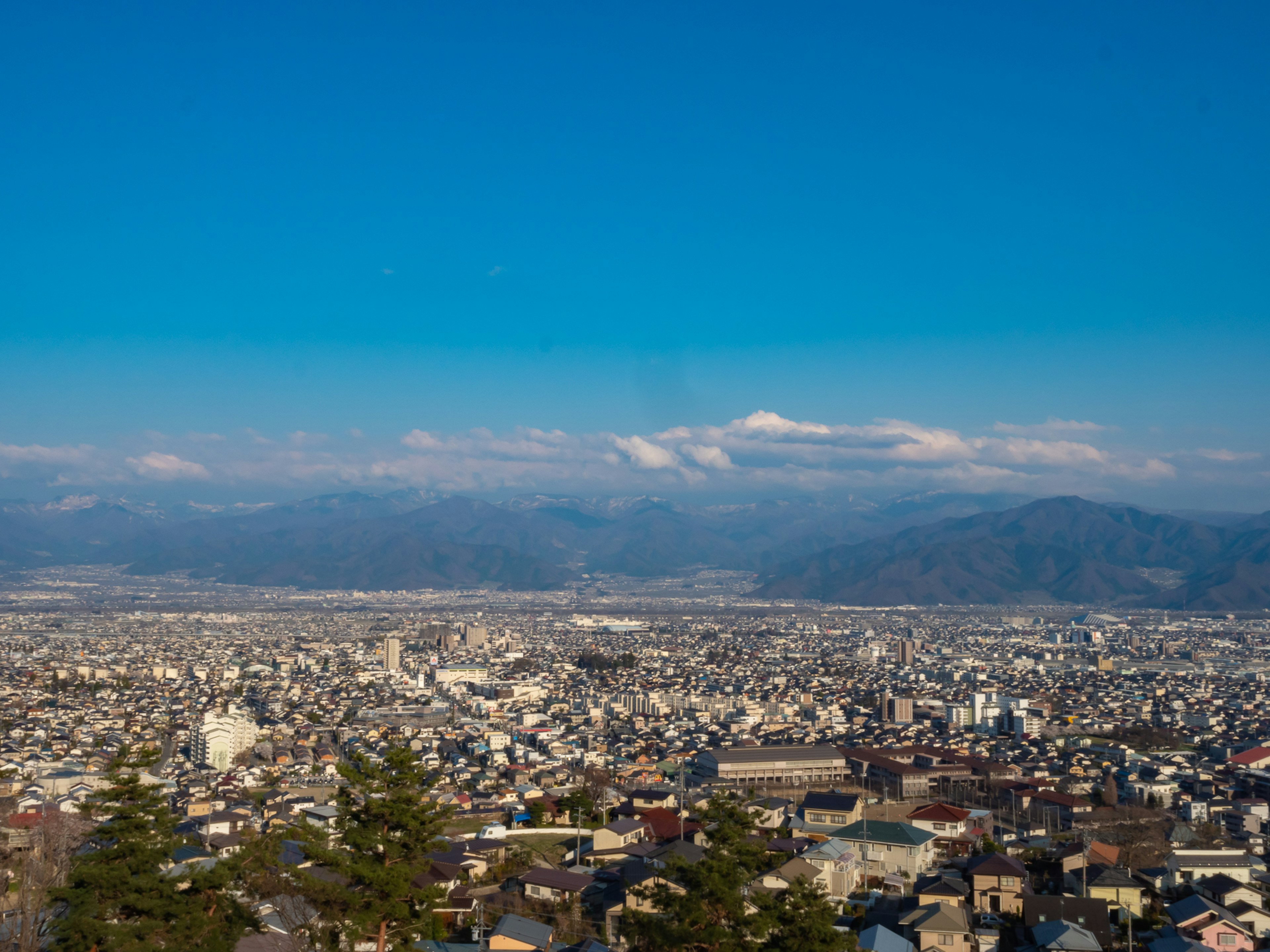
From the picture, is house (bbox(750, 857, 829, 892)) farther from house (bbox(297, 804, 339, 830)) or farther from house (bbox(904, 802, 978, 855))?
house (bbox(297, 804, 339, 830))

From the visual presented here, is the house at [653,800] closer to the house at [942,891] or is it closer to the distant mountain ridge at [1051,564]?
the house at [942,891]

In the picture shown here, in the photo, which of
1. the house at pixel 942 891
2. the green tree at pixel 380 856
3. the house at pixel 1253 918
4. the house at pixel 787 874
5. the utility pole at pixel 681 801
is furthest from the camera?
the utility pole at pixel 681 801

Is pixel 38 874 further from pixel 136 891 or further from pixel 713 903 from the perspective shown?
pixel 713 903

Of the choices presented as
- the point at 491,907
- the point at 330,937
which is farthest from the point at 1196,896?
the point at 330,937

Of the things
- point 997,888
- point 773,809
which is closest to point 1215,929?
point 997,888

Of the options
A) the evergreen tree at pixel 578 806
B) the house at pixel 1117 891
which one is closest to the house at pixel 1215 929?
the house at pixel 1117 891

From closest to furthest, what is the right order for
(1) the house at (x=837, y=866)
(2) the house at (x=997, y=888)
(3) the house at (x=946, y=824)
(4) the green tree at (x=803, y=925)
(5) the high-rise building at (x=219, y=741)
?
(4) the green tree at (x=803, y=925), (2) the house at (x=997, y=888), (1) the house at (x=837, y=866), (3) the house at (x=946, y=824), (5) the high-rise building at (x=219, y=741)

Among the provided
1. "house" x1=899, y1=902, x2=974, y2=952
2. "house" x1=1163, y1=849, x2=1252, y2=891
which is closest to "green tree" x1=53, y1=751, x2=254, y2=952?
"house" x1=899, y1=902, x2=974, y2=952
